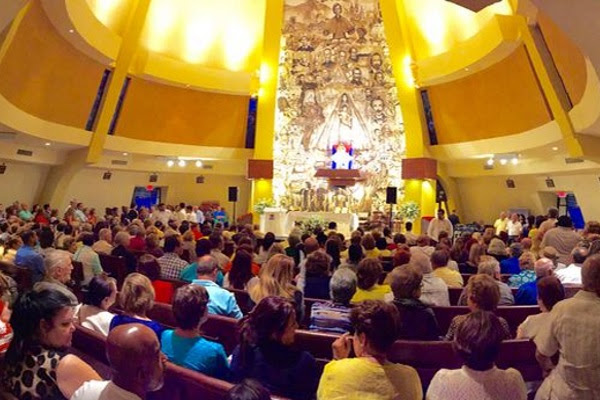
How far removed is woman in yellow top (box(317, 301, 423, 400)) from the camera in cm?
226

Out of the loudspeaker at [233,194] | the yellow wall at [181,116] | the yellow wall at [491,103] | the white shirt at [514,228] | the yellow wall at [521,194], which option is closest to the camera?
the white shirt at [514,228]

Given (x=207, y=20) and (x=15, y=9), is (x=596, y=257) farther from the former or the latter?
(x=207, y=20)

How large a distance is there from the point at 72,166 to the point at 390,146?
9.95 meters

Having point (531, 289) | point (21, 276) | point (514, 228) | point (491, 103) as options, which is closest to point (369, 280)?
point (531, 289)

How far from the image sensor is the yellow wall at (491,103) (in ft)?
45.8

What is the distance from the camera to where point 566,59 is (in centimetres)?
1113

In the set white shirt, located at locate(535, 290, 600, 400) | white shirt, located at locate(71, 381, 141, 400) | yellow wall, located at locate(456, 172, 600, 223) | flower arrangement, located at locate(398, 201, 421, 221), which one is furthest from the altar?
white shirt, located at locate(71, 381, 141, 400)

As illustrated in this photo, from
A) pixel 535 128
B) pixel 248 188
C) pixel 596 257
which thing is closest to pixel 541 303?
pixel 596 257

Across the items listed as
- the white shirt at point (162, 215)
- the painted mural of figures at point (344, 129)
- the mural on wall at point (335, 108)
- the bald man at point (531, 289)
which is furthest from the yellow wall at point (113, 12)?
the bald man at point (531, 289)

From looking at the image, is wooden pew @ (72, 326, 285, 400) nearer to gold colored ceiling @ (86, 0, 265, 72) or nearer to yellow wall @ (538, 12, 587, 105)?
yellow wall @ (538, 12, 587, 105)

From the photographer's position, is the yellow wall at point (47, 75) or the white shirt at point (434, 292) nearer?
the white shirt at point (434, 292)

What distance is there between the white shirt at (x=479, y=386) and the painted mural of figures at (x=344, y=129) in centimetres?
1689

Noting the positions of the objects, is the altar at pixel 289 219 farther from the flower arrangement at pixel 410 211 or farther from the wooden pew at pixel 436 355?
the wooden pew at pixel 436 355

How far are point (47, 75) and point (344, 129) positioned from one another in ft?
31.4
